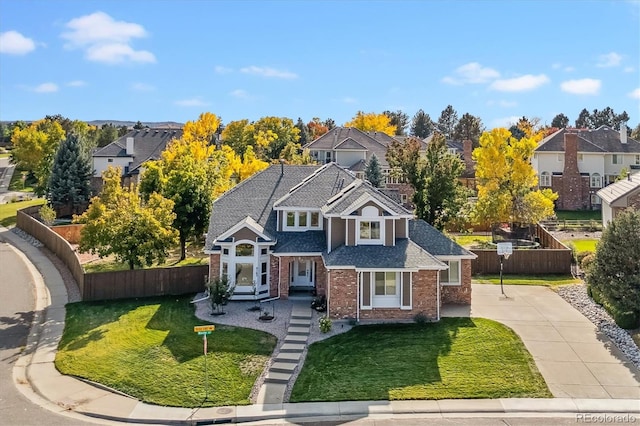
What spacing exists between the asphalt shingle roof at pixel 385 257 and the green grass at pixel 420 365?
8.64ft

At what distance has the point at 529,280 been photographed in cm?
2883

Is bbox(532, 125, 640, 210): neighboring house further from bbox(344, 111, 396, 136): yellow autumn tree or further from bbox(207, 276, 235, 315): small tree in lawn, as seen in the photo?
bbox(207, 276, 235, 315): small tree in lawn

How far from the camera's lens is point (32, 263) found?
34.3 meters

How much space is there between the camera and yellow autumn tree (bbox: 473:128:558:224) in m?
40.7

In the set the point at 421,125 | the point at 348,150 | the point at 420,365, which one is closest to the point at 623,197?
the point at 420,365

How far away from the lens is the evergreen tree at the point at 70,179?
162ft

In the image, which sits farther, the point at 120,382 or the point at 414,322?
the point at 414,322

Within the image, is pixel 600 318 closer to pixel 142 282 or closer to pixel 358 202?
pixel 358 202

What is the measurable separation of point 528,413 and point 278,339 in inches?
381

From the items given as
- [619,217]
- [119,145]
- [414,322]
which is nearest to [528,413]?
[414,322]

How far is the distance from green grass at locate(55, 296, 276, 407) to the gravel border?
13.8 m

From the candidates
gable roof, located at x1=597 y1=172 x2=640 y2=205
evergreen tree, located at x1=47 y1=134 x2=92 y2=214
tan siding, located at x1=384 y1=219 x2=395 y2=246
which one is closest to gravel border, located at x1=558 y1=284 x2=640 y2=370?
gable roof, located at x1=597 y1=172 x2=640 y2=205

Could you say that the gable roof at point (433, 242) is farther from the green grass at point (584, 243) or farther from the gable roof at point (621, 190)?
the green grass at point (584, 243)

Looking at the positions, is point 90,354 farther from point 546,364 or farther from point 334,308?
point 546,364
